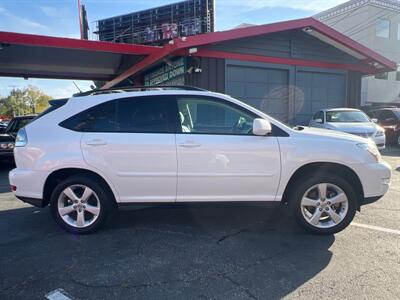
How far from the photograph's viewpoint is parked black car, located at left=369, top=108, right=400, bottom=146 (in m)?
13.1

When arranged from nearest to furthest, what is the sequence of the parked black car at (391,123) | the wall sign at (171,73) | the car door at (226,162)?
the car door at (226,162)
the wall sign at (171,73)
the parked black car at (391,123)

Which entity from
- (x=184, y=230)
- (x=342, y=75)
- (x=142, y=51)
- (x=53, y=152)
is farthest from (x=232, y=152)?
(x=342, y=75)

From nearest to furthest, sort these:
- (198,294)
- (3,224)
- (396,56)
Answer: (198,294), (3,224), (396,56)

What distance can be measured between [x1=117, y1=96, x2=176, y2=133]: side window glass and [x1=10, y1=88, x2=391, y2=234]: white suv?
1cm

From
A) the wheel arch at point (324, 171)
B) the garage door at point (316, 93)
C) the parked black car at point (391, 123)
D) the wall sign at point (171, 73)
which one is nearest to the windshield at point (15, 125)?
the wall sign at point (171, 73)

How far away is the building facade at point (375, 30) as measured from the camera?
26016 mm

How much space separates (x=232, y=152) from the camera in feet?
13.3

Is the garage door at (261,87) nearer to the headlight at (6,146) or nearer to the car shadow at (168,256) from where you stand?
the headlight at (6,146)

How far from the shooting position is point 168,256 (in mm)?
3629

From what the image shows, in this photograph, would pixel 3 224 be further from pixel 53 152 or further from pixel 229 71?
pixel 229 71

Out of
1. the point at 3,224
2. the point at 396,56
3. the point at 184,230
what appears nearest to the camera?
the point at 184,230

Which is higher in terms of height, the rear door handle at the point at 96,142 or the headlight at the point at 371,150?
the rear door handle at the point at 96,142

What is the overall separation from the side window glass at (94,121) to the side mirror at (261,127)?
170 centimetres

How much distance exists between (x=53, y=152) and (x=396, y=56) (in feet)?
98.8
